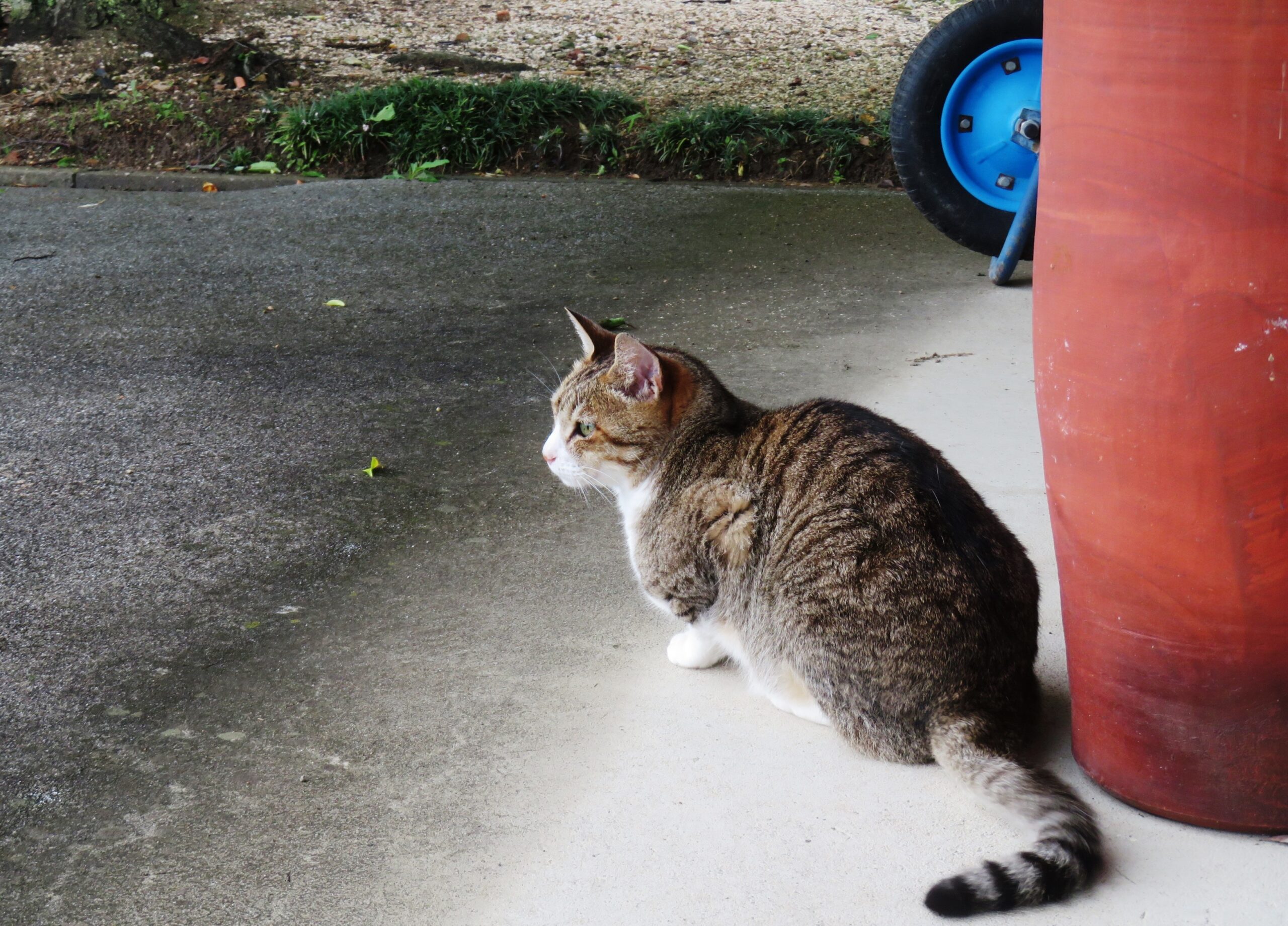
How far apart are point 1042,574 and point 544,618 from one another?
1.32 meters

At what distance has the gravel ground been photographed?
7965mm

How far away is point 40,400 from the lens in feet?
14.1

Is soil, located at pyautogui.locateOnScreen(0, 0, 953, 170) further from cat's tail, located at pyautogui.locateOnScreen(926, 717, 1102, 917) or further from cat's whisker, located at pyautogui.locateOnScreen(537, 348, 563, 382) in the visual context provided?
cat's tail, located at pyautogui.locateOnScreen(926, 717, 1102, 917)

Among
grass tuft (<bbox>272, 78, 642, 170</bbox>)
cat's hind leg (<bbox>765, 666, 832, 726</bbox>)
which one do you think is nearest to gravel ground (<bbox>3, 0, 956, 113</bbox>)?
grass tuft (<bbox>272, 78, 642, 170</bbox>)

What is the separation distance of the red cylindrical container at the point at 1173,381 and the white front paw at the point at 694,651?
84 cm

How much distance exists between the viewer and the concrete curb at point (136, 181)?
700cm

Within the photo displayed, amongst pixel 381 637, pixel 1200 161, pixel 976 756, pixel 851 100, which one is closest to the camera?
pixel 1200 161

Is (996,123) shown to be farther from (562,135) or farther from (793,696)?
(793,696)

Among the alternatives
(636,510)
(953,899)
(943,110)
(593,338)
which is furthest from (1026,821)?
(943,110)

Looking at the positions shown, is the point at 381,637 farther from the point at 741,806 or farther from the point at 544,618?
the point at 741,806

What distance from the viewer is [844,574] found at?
237 centimetres

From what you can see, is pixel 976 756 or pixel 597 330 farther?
pixel 597 330

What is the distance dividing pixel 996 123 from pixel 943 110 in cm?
24

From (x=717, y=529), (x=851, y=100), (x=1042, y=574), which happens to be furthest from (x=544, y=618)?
(x=851, y=100)
